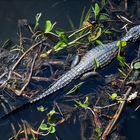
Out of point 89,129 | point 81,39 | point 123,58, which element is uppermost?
point 81,39

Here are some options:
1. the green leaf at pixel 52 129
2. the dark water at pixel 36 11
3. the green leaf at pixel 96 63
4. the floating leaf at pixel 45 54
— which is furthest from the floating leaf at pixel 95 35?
the green leaf at pixel 52 129

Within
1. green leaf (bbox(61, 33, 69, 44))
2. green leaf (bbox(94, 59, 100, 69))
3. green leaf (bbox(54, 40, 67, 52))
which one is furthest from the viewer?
green leaf (bbox(94, 59, 100, 69))

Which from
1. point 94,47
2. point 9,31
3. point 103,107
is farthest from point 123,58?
point 9,31

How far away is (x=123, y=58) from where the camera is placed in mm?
4570

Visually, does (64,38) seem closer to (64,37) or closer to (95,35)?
(64,37)

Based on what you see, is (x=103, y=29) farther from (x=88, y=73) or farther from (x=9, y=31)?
(x=9, y=31)

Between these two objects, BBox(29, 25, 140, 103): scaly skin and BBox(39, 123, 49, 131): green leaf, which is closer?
BBox(39, 123, 49, 131): green leaf

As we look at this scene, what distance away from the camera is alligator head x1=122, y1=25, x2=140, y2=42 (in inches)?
193

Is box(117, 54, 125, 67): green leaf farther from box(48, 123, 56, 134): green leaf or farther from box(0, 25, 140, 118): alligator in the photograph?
box(48, 123, 56, 134): green leaf

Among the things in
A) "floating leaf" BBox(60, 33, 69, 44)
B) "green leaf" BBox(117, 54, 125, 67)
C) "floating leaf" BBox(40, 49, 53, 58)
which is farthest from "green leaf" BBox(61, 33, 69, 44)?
"green leaf" BBox(117, 54, 125, 67)

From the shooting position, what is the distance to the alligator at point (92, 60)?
4387mm

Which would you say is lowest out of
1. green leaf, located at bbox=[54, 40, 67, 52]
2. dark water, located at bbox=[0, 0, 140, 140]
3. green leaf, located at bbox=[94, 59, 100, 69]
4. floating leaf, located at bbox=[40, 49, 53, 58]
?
green leaf, located at bbox=[94, 59, 100, 69]

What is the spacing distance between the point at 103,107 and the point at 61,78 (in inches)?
25.6

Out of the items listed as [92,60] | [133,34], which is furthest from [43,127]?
[133,34]
